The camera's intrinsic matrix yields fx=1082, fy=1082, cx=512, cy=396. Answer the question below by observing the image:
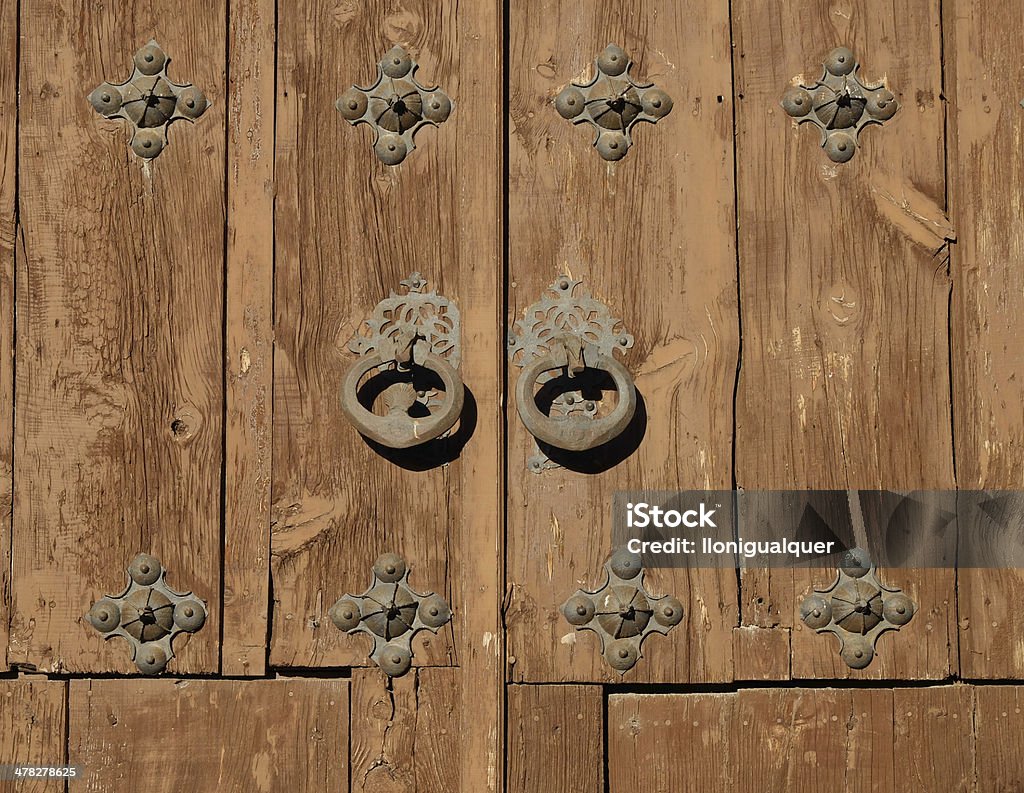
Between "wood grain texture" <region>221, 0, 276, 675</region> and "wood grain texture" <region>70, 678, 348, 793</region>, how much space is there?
63 mm

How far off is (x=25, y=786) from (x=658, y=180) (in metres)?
1.19

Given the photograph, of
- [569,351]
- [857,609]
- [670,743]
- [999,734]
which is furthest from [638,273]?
[999,734]

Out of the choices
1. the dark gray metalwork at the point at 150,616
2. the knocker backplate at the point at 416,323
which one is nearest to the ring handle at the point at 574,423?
the knocker backplate at the point at 416,323

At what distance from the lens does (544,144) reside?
4.93ft

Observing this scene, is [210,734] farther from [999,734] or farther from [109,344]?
[999,734]

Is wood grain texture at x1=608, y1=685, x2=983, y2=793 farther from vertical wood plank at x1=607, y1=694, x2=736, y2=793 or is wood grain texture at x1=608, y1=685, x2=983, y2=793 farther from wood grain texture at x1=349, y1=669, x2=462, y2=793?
wood grain texture at x1=349, y1=669, x2=462, y2=793

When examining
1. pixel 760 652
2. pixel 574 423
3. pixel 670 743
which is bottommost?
pixel 670 743

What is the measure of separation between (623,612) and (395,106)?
76 centimetres

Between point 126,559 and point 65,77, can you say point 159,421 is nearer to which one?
point 126,559

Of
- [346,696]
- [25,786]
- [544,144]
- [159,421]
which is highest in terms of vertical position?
[544,144]

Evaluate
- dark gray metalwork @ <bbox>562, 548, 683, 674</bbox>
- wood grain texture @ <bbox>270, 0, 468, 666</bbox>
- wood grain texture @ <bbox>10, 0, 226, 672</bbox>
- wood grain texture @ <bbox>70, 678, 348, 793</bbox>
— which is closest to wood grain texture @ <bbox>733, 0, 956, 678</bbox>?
dark gray metalwork @ <bbox>562, 548, 683, 674</bbox>

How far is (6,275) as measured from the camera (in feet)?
4.91

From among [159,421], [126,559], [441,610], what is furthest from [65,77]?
[441,610]

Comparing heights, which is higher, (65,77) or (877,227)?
(65,77)
